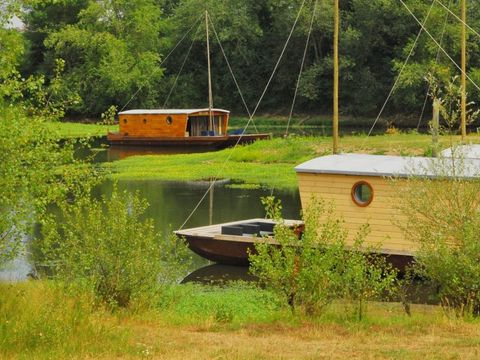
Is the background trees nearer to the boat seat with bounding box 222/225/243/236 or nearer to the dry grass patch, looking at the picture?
the boat seat with bounding box 222/225/243/236

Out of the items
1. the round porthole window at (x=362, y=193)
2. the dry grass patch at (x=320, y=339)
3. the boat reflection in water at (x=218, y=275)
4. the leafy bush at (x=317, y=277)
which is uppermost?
→ the round porthole window at (x=362, y=193)

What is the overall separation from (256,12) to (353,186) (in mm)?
62006

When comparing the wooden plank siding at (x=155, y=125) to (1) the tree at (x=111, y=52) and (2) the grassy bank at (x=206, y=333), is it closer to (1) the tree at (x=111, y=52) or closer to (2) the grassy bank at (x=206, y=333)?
(1) the tree at (x=111, y=52)

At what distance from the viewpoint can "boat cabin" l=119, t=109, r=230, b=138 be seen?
195ft

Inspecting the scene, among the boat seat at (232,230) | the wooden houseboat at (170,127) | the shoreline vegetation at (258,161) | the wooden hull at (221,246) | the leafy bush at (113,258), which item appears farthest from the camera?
the wooden houseboat at (170,127)

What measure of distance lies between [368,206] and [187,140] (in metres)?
37.0

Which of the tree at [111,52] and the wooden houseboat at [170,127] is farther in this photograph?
the tree at [111,52]

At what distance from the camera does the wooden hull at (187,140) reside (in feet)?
177

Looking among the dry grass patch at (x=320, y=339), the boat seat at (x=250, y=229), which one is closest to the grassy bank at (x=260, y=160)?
the boat seat at (x=250, y=229)

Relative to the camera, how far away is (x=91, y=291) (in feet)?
41.4

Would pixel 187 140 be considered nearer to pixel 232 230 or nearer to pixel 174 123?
pixel 174 123

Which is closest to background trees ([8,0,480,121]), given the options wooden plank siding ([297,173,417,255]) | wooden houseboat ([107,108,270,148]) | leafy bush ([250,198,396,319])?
wooden houseboat ([107,108,270,148])

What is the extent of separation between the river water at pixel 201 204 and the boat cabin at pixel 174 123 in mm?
19777

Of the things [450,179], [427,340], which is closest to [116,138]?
[450,179]
